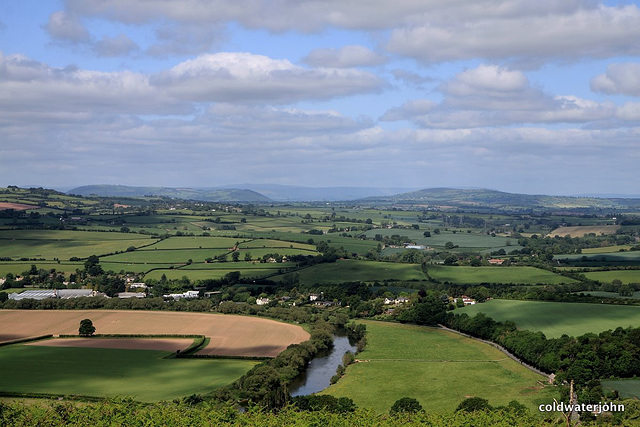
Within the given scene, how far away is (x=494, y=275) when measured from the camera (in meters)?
121

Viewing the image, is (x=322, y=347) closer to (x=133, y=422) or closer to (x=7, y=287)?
(x=133, y=422)

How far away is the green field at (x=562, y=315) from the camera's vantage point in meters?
75.4

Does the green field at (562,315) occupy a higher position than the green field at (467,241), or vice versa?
the green field at (467,241)

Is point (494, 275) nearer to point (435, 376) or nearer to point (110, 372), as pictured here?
point (435, 376)

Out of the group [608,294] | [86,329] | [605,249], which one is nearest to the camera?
[86,329]

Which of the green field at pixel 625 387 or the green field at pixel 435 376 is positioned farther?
the green field at pixel 435 376

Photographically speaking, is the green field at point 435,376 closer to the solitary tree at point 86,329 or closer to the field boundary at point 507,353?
the field boundary at point 507,353

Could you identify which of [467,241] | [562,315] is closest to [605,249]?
[467,241]

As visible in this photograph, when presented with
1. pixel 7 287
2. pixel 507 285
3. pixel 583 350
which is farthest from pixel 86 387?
pixel 507 285

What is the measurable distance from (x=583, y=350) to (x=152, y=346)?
45392 mm

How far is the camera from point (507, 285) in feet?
367

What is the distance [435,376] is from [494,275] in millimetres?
61743

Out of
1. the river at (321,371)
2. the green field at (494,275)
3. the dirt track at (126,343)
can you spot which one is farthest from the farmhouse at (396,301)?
the dirt track at (126,343)

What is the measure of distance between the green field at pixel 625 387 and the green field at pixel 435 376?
4331mm
